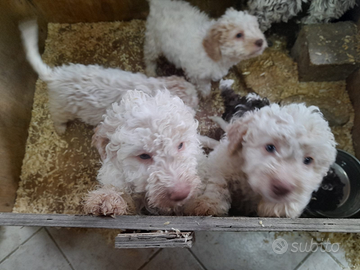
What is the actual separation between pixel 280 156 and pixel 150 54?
1.88 meters

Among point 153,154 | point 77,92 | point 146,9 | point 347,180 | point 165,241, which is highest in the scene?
point 146,9

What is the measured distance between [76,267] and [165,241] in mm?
1519

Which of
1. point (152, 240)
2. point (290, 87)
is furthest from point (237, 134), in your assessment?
point (290, 87)

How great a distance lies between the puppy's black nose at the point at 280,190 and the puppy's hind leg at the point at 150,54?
1899 mm

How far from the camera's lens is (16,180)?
2455 millimetres

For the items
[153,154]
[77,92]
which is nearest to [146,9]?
[77,92]

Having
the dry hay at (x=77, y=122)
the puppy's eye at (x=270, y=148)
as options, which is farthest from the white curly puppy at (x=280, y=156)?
the dry hay at (x=77, y=122)

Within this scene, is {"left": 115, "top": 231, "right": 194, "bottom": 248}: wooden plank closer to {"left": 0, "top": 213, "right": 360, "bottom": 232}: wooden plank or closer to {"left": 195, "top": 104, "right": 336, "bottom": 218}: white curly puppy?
{"left": 0, "top": 213, "right": 360, "bottom": 232}: wooden plank

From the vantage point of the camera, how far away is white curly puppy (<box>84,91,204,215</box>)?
143 cm

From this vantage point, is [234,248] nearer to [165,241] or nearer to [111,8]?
[165,241]

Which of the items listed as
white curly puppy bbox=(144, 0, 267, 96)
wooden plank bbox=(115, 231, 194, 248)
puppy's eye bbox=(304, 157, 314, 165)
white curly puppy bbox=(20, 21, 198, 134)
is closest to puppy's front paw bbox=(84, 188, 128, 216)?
wooden plank bbox=(115, 231, 194, 248)

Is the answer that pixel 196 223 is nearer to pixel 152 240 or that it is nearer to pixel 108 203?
pixel 152 240

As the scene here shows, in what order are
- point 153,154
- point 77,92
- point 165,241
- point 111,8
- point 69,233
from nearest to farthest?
point 165,241
point 153,154
point 77,92
point 69,233
point 111,8

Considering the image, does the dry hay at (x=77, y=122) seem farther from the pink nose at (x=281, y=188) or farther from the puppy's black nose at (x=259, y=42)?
the pink nose at (x=281, y=188)
